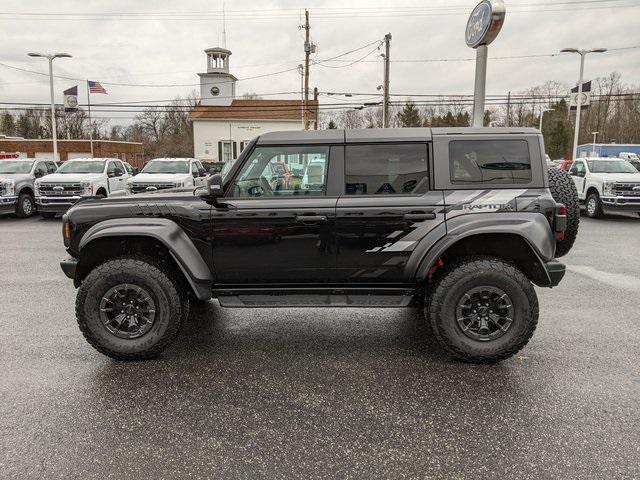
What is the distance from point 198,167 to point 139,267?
14.2 meters

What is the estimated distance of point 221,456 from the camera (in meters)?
2.78

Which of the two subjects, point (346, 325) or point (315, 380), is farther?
point (346, 325)

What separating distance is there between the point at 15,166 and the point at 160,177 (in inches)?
195

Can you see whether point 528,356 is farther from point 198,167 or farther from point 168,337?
point 198,167

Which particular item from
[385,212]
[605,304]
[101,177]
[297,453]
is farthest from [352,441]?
[101,177]

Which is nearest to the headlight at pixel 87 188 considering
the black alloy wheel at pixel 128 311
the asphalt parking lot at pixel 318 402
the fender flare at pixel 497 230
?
the asphalt parking lot at pixel 318 402

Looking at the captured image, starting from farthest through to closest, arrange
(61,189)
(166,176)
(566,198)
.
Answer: (166,176)
(61,189)
(566,198)

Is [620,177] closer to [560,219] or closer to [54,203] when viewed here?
[560,219]

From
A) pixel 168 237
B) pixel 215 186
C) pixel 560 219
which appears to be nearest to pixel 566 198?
pixel 560 219

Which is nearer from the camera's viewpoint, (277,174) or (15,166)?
(277,174)

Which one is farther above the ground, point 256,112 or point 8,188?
point 256,112

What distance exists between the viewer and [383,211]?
398 centimetres

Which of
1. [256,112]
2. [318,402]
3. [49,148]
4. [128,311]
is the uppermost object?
[256,112]

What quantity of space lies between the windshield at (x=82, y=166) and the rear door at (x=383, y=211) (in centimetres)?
1386
